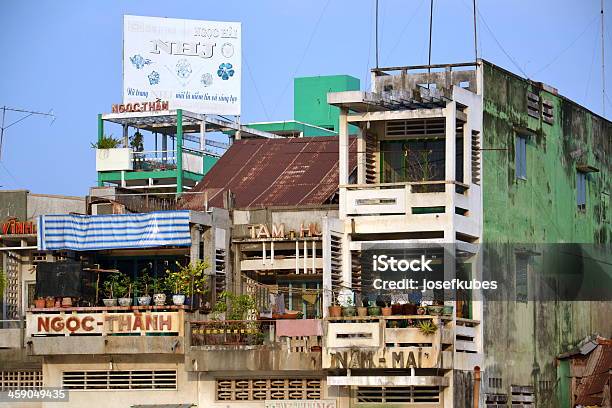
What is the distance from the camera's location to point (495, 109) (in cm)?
3459

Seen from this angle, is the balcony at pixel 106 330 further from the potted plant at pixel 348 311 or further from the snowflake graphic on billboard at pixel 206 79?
the snowflake graphic on billboard at pixel 206 79

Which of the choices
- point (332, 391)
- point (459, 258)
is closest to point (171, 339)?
point (332, 391)

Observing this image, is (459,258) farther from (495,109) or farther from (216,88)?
(216,88)

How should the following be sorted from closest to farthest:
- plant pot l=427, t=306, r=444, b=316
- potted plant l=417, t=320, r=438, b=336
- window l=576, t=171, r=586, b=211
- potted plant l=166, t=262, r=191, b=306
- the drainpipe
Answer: potted plant l=417, t=320, r=438, b=336
plant pot l=427, t=306, r=444, b=316
the drainpipe
potted plant l=166, t=262, r=191, b=306
window l=576, t=171, r=586, b=211

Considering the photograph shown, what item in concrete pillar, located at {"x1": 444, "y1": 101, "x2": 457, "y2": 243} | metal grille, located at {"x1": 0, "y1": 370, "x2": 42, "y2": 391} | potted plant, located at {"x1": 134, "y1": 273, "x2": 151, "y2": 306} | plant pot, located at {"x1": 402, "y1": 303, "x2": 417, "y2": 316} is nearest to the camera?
plant pot, located at {"x1": 402, "y1": 303, "x2": 417, "y2": 316}

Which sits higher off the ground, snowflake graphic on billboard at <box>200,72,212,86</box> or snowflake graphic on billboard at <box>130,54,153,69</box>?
snowflake graphic on billboard at <box>130,54,153,69</box>

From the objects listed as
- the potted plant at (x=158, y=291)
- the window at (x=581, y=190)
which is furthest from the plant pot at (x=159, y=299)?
the window at (x=581, y=190)

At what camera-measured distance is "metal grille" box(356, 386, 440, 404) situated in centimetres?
3262

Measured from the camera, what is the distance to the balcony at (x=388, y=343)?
31.6 m

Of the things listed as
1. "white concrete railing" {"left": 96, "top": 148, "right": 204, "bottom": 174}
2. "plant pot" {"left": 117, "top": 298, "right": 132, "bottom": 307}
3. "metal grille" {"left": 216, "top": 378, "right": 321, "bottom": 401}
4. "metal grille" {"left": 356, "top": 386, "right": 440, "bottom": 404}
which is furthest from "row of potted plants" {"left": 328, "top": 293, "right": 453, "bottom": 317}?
"white concrete railing" {"left": 96, "top": 148, "right": 204, "bottom": 174}

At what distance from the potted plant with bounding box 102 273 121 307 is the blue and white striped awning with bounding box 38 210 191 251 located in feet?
2.51

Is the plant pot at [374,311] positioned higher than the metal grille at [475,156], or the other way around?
the metal grille at [475,156]

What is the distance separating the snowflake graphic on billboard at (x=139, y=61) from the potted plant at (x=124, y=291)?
25.6m

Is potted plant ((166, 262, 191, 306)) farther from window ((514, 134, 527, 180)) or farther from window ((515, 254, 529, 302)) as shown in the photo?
window ((514, 134, 527, 180))
